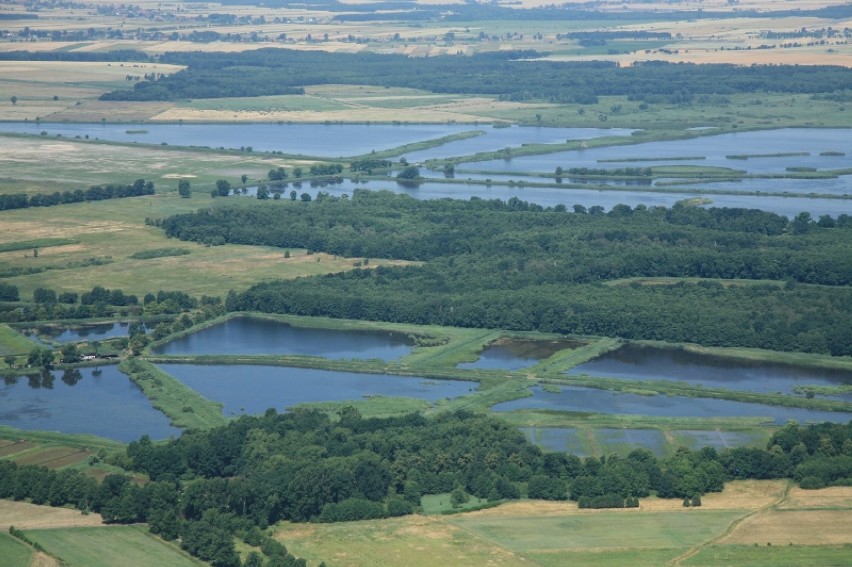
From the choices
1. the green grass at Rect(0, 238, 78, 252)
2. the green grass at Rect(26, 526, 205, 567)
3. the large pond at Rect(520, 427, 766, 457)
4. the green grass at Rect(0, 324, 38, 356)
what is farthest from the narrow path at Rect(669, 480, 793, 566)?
the green grass at Rect(0, 238, 78, 252)

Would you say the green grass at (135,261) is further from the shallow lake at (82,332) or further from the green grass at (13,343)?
the green grass at (13,343)

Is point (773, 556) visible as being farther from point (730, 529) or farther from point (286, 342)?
point (286, 342)

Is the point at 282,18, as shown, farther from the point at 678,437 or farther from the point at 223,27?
the point at 678,437

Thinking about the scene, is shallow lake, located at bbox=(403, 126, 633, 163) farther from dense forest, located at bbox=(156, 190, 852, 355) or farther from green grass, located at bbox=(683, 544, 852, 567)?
green grass, located at bbox=(683, 544, 852, 567)

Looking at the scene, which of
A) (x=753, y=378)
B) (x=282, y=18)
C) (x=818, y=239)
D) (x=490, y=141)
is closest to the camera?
(x=753, y=378)

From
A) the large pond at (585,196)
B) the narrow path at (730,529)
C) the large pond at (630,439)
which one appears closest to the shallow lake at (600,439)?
the large pond at (630,439)

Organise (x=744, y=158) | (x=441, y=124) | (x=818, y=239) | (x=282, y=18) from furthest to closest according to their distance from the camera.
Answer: (x=282, y=18), (x=441, y=124), (x=744, y=158), (x=818, y=239)

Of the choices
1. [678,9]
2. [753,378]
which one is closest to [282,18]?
[678,9]
